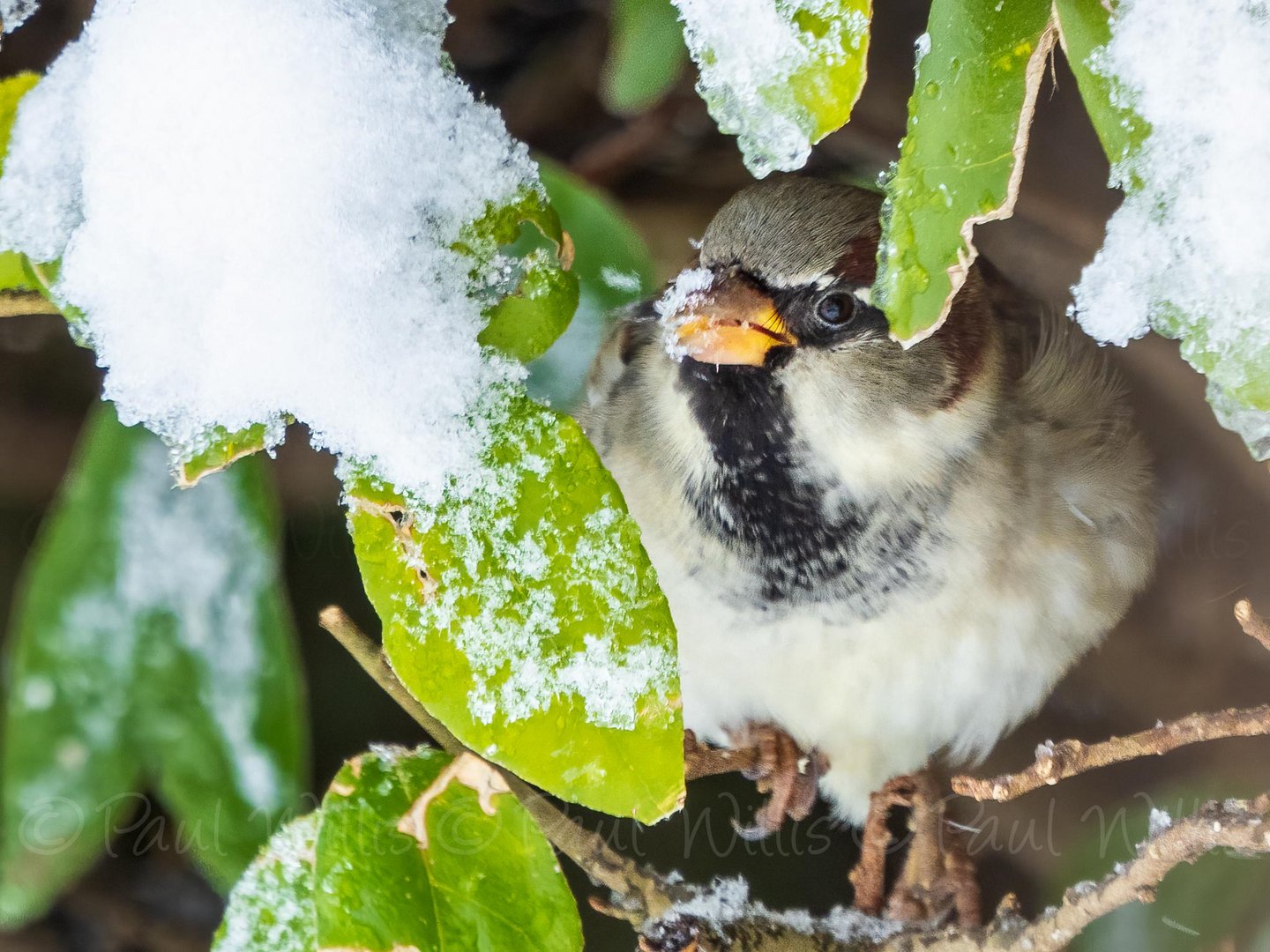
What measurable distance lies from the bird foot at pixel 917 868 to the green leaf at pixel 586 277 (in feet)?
1.64

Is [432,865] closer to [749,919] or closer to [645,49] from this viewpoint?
[749,919]

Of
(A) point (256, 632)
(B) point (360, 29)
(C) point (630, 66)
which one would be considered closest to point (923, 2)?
(C) point (630, 66)

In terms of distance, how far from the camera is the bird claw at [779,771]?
1345 millimetres

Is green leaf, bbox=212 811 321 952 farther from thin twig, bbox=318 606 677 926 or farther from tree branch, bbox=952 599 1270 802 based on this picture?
tree branch, bbox=952 599 1270 802

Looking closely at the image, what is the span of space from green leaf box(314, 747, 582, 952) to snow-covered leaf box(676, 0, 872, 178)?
498 millimetres

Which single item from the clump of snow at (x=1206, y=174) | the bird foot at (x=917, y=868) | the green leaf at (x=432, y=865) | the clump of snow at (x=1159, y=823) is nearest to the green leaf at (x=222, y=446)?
the green leaf at (x=432, y=865)

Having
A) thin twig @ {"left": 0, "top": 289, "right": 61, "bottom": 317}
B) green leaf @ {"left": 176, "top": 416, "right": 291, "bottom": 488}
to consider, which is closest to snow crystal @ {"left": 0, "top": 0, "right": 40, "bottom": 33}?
thin twig @ {"left": 0, "top": 289, "right": 61, "bottom": 317}

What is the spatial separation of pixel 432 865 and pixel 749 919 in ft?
1.02

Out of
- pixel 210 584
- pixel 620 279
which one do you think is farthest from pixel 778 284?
pixel 210 584

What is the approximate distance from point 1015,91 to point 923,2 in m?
1.00

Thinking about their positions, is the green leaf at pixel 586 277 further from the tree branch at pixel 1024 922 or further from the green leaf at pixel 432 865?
the tree branch at pixel 1024 922

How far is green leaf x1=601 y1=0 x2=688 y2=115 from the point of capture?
98 centimetres

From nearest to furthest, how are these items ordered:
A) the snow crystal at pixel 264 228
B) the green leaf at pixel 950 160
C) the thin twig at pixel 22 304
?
the green leaf at pixel 950 160, the snow crystal at pixel 264 228, the thin twig at pixel 22 304

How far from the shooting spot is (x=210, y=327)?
2.22 feet
